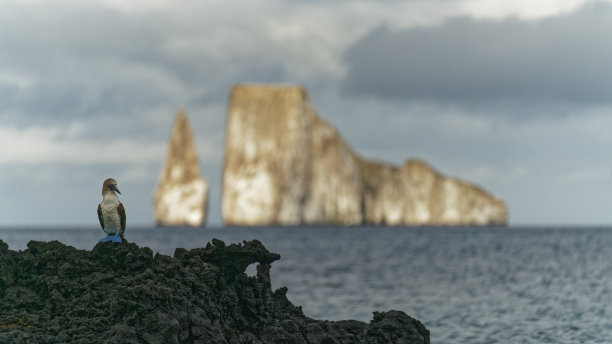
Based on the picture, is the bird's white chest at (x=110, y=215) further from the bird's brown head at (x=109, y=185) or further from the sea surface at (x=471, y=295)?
the sea surface at (x=471, y=295)

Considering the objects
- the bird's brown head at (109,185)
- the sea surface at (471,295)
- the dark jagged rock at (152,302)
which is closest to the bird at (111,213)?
the bird's brown head at (109,185)

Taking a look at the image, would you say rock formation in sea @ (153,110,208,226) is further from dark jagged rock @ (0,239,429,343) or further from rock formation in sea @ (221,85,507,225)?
dark jagged rock @ (0,239,429,343)

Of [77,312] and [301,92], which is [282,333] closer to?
[77,312]

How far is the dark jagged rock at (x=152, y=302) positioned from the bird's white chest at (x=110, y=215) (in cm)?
30

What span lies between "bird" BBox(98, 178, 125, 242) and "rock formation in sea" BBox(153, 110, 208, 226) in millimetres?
161333

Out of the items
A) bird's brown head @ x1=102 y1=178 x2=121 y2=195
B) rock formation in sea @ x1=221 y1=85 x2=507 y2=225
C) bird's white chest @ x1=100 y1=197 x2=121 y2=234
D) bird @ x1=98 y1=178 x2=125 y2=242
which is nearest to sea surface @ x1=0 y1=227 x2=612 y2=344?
bird @ x1=98 y1=178 x2=125 y2=242

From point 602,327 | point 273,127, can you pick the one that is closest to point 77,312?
point 602,327

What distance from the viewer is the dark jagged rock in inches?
434

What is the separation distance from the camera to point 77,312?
11.6 m

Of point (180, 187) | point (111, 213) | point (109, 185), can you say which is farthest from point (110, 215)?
point (180, 187)

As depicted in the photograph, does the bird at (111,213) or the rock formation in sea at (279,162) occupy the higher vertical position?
the rock formation in sea at (279,162)

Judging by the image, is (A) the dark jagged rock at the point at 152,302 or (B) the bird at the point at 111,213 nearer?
(A) the dark jagged rock at the point at 152,302

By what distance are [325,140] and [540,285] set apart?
134 metres

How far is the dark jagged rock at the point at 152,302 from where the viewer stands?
11031 mm
